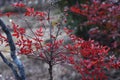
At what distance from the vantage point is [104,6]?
495 cm

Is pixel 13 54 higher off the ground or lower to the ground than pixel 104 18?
higher

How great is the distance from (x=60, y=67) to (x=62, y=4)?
135 centimetres

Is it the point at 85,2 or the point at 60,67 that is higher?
the point at 85,2

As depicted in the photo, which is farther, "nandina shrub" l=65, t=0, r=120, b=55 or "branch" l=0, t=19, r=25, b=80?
"nandina shrub" l=65, t=0, r=120, b=55

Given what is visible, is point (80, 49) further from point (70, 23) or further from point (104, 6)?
point (70, 23)

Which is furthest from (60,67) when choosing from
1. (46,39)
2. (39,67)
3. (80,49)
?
(80,49)

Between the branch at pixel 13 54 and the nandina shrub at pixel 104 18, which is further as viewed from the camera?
the nandina shrub at pixel 104 18

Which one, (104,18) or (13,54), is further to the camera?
(104,18)

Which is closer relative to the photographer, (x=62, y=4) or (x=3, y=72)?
(x=3, y=72)

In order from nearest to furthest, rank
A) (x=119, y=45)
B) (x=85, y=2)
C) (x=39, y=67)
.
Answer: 1. (x=119, y=45)
2. (x=39, y=67)
3. (x=85, y=2)

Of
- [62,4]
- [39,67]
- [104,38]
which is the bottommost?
[39,67]

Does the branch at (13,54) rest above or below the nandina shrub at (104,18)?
above

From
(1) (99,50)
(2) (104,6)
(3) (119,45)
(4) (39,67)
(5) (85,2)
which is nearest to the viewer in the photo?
(1) (99,50)

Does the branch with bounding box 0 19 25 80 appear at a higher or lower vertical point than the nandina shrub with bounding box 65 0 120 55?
higher
